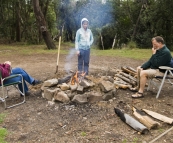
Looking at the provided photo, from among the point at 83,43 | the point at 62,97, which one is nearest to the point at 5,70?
the point at 62,97

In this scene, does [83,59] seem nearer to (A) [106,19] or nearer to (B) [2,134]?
(B) [2,134]

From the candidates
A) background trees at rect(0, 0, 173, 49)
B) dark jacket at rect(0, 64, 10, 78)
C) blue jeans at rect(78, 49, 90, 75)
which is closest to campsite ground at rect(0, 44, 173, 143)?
dark jacket at rect(0, 64, 10, 78)

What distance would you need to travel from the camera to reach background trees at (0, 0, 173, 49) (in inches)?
665

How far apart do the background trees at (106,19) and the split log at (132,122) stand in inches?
499

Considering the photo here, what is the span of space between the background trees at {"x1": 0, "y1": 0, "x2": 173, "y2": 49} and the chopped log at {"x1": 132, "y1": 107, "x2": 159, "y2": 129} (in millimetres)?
12568

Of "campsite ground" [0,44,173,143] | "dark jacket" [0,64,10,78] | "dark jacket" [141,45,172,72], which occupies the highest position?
"dark jacket" [141,45,172,72]

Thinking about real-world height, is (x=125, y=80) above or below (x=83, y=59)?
below

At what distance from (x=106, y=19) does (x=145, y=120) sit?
17.9 metres

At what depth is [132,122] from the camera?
11.9ft

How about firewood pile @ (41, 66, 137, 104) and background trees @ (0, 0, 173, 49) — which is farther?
background trees @ (0, 0, 173, 49)

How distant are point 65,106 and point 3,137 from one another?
1.29 metres

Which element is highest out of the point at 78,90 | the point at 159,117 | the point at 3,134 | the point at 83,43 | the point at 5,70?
the point at 83,43

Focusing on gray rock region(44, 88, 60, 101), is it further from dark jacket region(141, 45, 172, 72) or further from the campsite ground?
dark jacket region(141, 45, 172, 72)

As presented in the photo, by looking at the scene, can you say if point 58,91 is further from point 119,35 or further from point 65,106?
point 119,35
